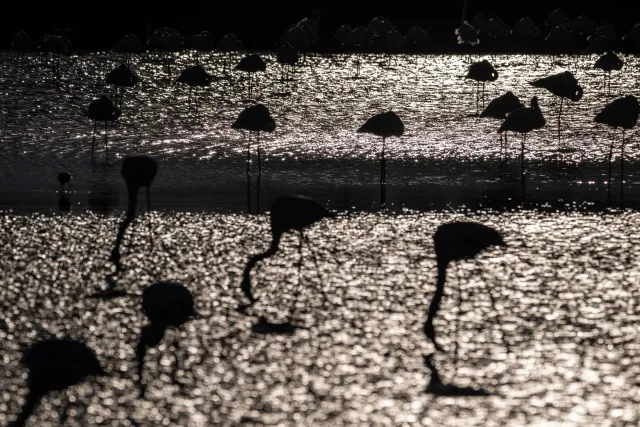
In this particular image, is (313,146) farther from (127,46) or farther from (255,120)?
(127,46)

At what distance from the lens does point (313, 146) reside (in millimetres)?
15609

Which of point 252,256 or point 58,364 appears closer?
point 58,364

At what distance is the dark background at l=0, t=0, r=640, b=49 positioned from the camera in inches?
1431

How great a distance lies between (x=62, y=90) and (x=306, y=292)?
1352 cm

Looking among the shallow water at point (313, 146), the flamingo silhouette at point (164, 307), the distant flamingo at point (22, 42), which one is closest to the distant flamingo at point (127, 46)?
the shallow water at point (313, 146)

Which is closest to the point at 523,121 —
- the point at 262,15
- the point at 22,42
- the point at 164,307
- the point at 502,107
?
the point at 502,107

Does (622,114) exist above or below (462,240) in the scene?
above

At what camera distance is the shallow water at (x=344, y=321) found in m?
6.58

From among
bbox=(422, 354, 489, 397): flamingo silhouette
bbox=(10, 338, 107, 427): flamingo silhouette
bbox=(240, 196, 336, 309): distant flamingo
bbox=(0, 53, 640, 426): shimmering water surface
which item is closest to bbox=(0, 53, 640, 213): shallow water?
bbox=(0, 53, 640, 426): shimmering water surface

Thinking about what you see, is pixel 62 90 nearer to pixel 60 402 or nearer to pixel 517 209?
pixel 517 209

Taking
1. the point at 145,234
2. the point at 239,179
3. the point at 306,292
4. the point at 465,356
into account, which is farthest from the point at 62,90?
the point at 465,356

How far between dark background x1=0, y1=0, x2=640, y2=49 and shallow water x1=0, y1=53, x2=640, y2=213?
482 inches

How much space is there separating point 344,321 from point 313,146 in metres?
7.67

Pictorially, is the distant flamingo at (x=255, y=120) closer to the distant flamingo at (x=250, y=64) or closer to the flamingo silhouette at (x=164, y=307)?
the flamingo silhouette at (x=164, y=307)
